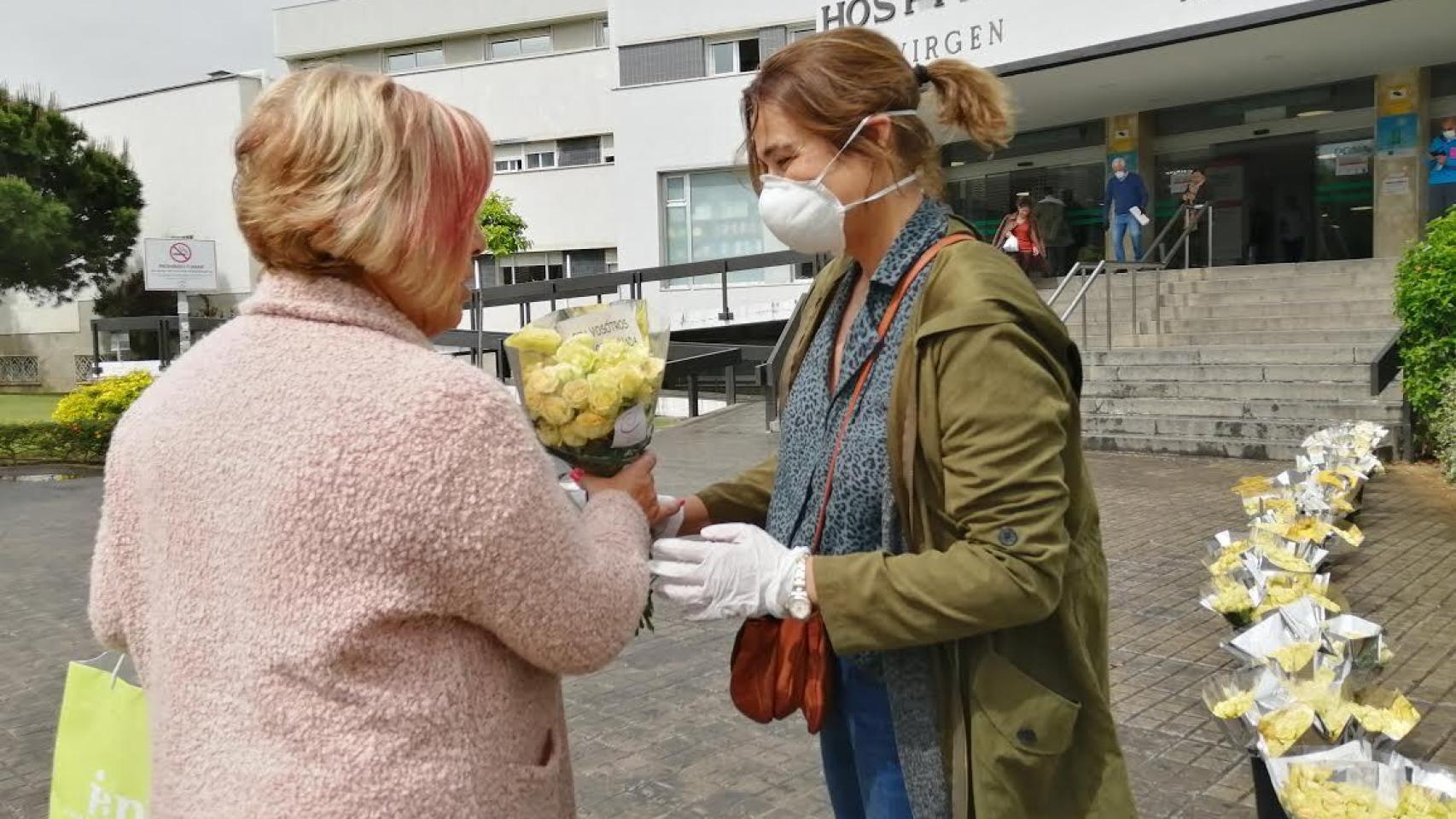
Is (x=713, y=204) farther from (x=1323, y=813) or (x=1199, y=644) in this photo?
(x=1323, y=813)

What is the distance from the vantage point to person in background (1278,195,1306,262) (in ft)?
59.8

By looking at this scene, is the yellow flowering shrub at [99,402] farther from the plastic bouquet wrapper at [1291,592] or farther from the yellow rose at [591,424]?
the yellow rose at [591,424]

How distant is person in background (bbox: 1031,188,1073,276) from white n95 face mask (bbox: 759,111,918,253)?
61.6ft

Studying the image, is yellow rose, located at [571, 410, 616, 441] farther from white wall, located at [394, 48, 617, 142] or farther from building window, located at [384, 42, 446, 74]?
building window, located at [384, 42, 446, 74]

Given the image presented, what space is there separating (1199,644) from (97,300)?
33.7 meters

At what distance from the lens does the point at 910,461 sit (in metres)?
1.66

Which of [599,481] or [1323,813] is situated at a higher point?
[599,481]

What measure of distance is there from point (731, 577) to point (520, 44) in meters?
31.3

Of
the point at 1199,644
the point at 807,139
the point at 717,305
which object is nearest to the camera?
the point at 807,139

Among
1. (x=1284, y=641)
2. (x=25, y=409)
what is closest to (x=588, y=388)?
(x=1284, y=641)

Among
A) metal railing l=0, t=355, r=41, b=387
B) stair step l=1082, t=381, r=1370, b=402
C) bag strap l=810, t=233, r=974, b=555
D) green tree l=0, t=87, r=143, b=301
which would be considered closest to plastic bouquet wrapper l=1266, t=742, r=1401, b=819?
bag strap l=810, t=233, r=974, b=555

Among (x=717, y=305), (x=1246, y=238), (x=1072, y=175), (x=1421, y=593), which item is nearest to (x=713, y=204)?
(x=717, y=305)

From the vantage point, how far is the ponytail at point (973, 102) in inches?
72.8

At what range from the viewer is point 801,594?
1.73 metres
